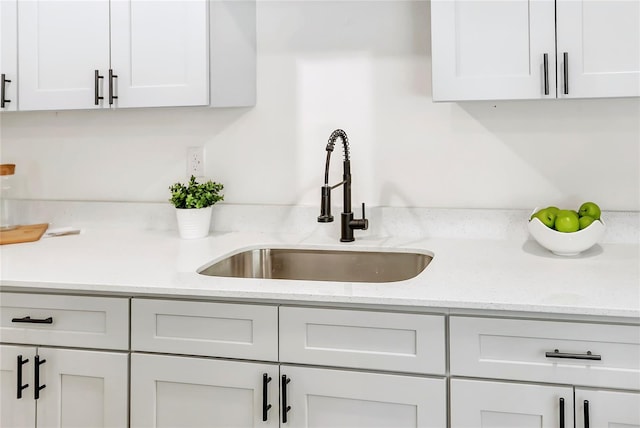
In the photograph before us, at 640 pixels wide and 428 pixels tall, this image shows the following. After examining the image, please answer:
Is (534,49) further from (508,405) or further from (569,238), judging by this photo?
(508,405)

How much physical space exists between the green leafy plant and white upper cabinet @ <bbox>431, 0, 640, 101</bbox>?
0.92m

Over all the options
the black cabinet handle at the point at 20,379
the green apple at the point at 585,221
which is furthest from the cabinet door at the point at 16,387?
the green apple at the point at 585,221

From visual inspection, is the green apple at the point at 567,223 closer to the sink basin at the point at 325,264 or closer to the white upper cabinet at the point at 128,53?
the sink basin at the point at 325,264

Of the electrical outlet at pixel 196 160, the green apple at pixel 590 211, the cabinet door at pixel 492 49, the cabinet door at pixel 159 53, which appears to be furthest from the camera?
the electrical outlet at pixel 196 160

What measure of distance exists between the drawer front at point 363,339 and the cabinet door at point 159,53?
0.90 meters

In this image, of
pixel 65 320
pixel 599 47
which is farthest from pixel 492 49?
pixel 65 320

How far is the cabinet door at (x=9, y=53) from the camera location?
6.84 feet

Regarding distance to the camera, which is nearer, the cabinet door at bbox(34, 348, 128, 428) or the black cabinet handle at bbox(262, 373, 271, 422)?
the black cabinet handle at bbox(262, 373, 271, 422)

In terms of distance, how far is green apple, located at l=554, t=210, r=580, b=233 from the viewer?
173cm

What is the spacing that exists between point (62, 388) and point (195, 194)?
0.83m

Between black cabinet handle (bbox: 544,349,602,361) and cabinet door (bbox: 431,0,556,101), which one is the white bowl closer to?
cabinet door (bbox: 431,0,556,101)

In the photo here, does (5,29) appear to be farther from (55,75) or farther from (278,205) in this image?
(278,205)

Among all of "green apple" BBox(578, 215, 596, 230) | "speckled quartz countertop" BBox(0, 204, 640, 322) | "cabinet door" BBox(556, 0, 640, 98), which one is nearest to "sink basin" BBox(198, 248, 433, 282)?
"speckled quartz countertop" BBox(0, 204, 640, 322)

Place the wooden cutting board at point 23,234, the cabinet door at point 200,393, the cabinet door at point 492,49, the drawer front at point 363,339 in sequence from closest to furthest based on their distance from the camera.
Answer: the drawer front at point 363,339, the cabinet door at point 200,393, the cabinet door at point 492,49, the wooden cutting board at point 23,234
